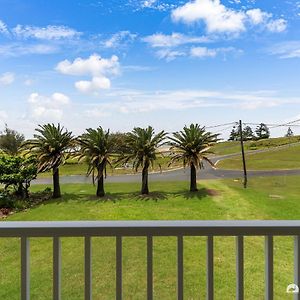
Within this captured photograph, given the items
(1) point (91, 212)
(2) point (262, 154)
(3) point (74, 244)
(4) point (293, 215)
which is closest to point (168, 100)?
(2) point (262, 154)

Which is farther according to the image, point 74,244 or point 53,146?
point 53,146

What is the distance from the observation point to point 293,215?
1692mm

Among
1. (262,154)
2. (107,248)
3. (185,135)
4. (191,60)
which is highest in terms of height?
(191,60)

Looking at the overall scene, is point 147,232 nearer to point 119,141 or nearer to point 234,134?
point 119,141

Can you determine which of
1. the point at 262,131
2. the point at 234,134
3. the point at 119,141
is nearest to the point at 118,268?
the point at 119,141

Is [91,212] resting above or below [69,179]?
below

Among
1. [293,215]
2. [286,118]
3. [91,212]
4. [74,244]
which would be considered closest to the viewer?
[74,244]

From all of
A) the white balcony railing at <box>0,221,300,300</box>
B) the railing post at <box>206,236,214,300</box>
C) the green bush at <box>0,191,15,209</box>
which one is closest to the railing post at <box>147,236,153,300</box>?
the white balcony railing at <box>0,221,300,300</box>

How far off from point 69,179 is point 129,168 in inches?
14.1

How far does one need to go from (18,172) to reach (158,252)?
964mm

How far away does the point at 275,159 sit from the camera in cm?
192

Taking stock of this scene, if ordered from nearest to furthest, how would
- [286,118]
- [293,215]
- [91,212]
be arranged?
[293,215], [91,212], [286,118]

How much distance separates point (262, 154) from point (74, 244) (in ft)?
4.00

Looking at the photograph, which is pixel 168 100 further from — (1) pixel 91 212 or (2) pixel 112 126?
(1) pixel 91 212
